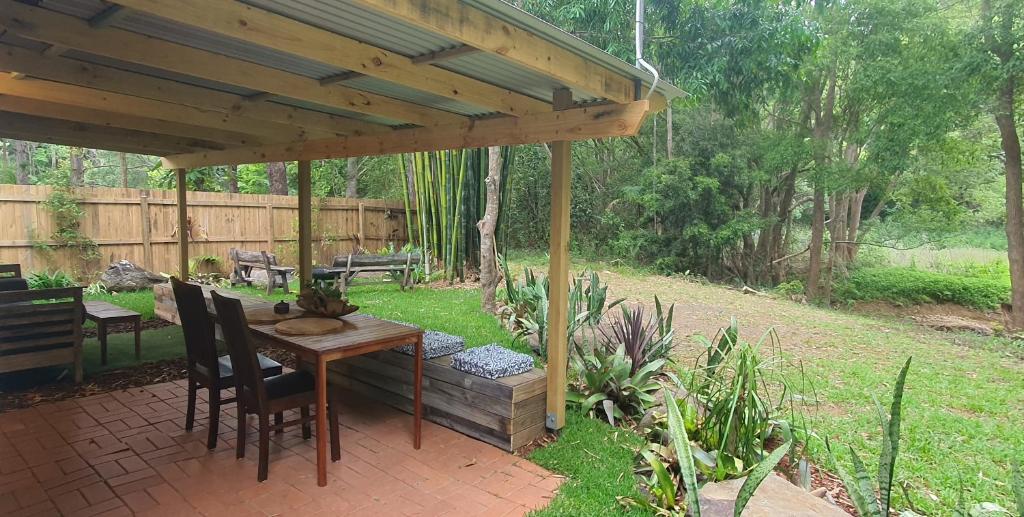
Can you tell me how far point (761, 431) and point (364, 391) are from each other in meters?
2.40

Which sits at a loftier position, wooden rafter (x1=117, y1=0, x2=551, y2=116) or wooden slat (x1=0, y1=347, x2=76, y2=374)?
wooden rafter (x1=117, y1=0, x2=551, y2=116)

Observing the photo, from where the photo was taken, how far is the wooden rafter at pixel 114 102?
3.11 meters

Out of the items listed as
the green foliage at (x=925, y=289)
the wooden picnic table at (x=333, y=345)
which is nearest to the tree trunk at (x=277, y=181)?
the wooden picnic table at (x=333, y=345)

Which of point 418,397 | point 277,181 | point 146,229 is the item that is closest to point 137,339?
point 418,397

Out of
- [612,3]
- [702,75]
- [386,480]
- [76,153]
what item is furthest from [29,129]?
[76,153]

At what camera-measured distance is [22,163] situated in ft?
47.8

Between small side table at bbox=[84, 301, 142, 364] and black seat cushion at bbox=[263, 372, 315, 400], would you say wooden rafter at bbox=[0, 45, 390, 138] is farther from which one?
small side table at bbox=[84, 301, 142, 364]

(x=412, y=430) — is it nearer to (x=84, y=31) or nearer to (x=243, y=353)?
(x=243, y=353)

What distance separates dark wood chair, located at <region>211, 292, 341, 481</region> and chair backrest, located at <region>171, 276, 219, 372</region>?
0.15 meters

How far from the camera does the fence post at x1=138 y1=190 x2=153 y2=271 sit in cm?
801

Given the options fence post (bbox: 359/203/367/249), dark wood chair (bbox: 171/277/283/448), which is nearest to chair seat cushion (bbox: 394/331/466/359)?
dark wood chair (bbox: 171/277/283/448)

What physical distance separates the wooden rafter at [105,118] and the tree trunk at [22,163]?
12451 millimetres

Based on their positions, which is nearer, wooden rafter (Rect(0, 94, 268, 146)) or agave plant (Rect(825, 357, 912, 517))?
agave plant (Rect(825, 357, 912, 517))

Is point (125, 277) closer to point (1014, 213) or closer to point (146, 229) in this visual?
point (146, 229)
